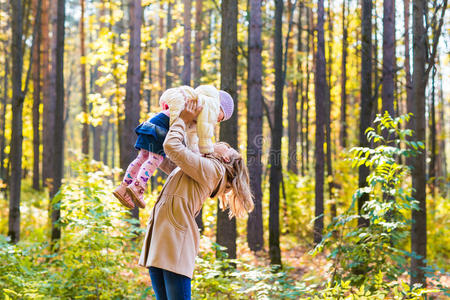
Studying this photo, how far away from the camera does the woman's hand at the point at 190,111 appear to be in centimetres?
288

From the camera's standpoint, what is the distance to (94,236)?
207 inches

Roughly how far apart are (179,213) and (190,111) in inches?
26.2

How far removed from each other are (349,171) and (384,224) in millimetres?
7719

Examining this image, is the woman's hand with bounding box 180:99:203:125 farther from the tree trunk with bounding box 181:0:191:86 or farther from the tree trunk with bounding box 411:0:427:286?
the tree trunk with bounding box 181:0:191:86

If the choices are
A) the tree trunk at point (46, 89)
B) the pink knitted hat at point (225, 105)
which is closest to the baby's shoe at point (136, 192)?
the pink knitted hat at point (225, 105)

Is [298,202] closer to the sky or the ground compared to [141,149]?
closer to the ground

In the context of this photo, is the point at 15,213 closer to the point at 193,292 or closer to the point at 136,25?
the point at 193,292

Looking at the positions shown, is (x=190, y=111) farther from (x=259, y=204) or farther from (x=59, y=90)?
(x=259, y=204)

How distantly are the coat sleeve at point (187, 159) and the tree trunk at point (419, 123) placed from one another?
3203 millimetres

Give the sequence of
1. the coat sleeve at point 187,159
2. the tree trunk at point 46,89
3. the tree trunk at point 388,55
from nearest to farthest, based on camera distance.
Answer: the coat sleeve at point 187,159
the tree trunk at point 388,55
the tree trunk at point 46,89

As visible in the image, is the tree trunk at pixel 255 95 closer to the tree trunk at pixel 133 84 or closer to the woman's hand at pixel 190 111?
the tree trunk at pixel 133 84

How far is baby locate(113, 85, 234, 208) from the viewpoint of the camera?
9.51 ft

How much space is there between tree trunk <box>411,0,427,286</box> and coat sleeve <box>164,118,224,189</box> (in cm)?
320

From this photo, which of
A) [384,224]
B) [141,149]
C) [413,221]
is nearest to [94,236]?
[141,149]
